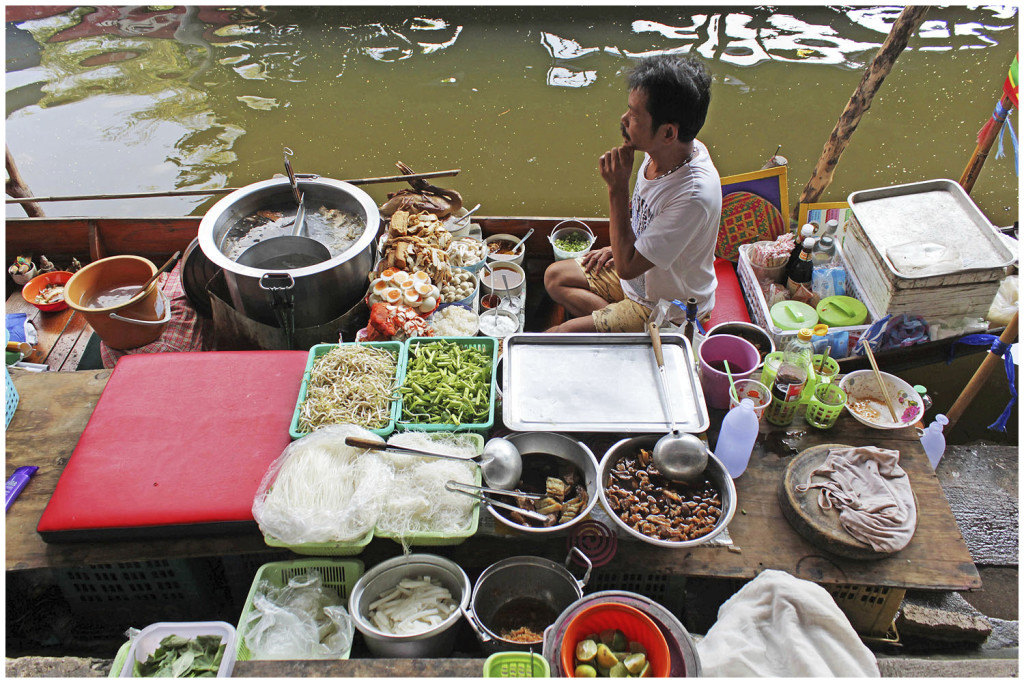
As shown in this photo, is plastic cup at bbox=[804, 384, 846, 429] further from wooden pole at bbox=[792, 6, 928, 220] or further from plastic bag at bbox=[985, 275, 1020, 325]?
wooden pole at bbox=[792, 6, 928, 220]

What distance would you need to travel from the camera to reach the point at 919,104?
293 inches

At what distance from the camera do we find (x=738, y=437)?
8.64 ft

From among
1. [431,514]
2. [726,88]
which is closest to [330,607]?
[431,514]

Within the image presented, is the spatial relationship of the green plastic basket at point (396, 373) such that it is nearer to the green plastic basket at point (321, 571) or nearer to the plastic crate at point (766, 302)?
the green plastic basket at point (321, 571)

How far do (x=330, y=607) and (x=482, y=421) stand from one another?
1.04m

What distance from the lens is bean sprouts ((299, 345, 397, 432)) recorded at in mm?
2875

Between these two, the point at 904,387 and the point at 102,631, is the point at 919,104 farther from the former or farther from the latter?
the point at 102,631

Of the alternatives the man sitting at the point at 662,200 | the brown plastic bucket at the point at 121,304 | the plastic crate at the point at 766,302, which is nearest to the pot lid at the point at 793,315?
the plastic crate at the point at 766,302

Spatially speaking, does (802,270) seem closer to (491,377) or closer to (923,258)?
(923,258)

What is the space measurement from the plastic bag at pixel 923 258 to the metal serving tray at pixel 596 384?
65.5 inches

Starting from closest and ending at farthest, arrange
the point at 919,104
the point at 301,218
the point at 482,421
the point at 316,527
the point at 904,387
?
the point at 316,527 → the point at 482,421 → the point at 904,387 → the point at 301,218 → the point at 919,104

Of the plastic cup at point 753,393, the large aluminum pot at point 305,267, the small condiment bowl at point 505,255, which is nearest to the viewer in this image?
the plastic cup at point 753,393

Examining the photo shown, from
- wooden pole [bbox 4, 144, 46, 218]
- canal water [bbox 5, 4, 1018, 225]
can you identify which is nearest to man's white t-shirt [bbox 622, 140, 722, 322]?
canal water [bbox 5, 4, 1018, 225]

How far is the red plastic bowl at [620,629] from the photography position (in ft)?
6.64
